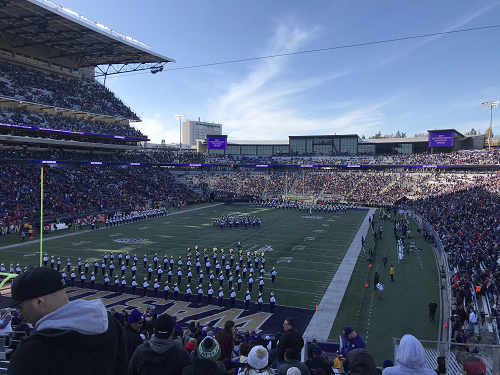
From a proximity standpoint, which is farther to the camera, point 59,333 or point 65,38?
point 65,38

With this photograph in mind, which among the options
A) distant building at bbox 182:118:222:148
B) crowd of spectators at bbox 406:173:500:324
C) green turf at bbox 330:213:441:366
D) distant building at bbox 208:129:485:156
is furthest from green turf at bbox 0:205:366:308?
distant building at bbox 182:118:222:148

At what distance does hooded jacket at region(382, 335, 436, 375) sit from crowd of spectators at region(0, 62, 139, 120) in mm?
40599

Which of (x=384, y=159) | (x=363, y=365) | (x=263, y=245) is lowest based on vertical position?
(x=263, y=245)

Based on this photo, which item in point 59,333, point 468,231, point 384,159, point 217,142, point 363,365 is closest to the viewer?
point 59,333

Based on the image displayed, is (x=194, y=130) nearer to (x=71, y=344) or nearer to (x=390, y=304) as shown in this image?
(x=390, y=304)

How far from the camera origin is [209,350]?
10.5 ft

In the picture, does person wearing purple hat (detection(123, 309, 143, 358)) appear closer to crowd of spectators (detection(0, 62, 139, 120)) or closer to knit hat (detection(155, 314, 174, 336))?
knit hat (detection(155, 314, 174, 336))

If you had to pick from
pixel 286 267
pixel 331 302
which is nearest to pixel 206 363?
pixel 331 302

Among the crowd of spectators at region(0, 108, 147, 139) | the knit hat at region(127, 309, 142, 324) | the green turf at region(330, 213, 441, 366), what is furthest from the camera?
the crowd of spectators at region(0, 108, 147, 139)

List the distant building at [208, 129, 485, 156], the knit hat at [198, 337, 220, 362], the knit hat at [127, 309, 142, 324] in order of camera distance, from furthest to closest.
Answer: the distant building at [208, 129, 485, 156], the knit hat at [127, 309, 142, 324], the knit hat at [198, 337, 220, 362]

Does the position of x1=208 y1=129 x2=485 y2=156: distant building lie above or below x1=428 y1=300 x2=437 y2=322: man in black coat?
above

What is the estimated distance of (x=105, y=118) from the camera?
47.6m

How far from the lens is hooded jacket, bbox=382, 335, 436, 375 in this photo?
2812 millimetres

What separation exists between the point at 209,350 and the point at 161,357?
523mm
